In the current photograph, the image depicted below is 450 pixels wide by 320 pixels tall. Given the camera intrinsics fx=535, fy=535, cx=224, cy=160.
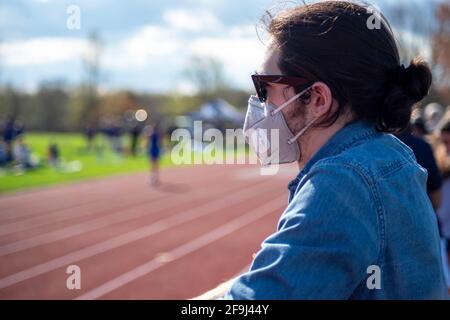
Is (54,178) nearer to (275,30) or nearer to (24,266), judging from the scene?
(24,266)

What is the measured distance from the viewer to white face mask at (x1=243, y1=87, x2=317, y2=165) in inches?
58.2

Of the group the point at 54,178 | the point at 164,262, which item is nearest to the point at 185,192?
the point at 54,178

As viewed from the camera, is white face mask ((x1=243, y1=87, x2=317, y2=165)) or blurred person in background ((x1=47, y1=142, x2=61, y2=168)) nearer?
white face mask ((x1=243, y1=87, x2=317, y2=165))

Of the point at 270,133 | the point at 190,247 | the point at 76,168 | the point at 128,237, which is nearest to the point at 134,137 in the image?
the point at 76,168

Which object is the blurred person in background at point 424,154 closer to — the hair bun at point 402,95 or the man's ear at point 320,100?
the hair bun at point 402,95

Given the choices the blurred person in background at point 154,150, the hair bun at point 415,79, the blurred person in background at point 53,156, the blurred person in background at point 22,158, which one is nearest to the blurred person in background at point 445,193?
the hair bun at point 415,79

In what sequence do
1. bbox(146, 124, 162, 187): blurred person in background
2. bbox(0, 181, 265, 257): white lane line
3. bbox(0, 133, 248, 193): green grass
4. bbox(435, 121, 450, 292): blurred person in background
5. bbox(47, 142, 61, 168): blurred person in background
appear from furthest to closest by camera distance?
bbox(47, 142, 61, 168): blurred person in background < bbox(146, 124, 162, 187): blurred person in background < bbox(0, 133, 248, 193): green grass < bbox(0, 181, 265, 257): white lane line < bbox(435, 121, 450, 292): blurred person in background

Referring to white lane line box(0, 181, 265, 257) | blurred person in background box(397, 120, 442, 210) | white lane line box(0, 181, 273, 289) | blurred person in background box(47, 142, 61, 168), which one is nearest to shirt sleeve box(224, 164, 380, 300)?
blurred person in background box(397, 120, 442, 210)

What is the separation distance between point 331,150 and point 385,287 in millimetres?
340

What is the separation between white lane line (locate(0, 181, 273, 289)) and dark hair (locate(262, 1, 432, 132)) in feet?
21.7

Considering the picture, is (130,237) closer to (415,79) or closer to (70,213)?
(70,213)

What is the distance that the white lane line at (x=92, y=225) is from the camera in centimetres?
920

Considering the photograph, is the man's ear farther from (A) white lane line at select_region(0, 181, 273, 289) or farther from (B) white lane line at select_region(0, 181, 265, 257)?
(B) white lane line at select_region(0, 181, 265, 257)

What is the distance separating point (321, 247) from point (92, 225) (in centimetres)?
1039
